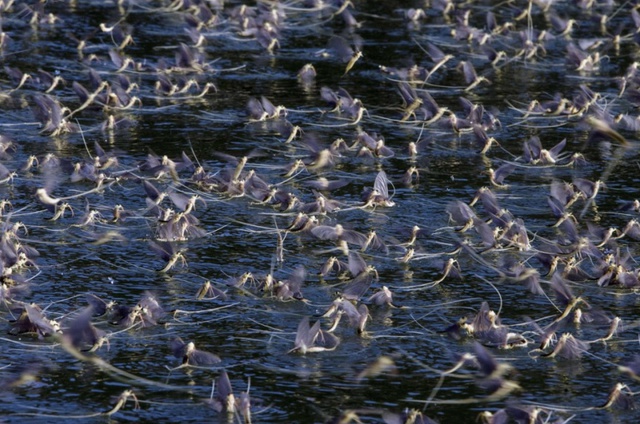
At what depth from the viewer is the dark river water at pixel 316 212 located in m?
5.64

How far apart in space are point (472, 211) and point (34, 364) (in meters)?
2.94

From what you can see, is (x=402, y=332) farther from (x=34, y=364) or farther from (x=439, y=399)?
(x=34, y=364)

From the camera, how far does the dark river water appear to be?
5.64 meters

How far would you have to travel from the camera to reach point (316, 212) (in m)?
7.77

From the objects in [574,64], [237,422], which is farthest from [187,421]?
[574,64]

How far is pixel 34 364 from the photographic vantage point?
18.7 ft

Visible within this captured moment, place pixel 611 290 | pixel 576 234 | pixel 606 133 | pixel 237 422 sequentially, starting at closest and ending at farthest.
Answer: pixel 237 422
pixel 611 290
pixel 576 234
pixel 606 133

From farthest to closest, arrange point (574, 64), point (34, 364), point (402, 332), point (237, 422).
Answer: point (574, 64) < point (402, 332) < point (34, 364) < point (237, 422)

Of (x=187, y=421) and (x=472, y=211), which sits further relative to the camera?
(x=472, y=211)

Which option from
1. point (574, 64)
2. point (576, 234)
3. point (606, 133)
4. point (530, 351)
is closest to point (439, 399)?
point (530, 351)

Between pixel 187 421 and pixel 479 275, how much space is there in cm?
227

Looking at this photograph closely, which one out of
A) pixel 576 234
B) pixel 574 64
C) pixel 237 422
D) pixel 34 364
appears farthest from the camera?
pixel 574 64

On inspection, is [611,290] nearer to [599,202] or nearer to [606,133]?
[599,202]

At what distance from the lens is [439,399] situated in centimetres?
552
